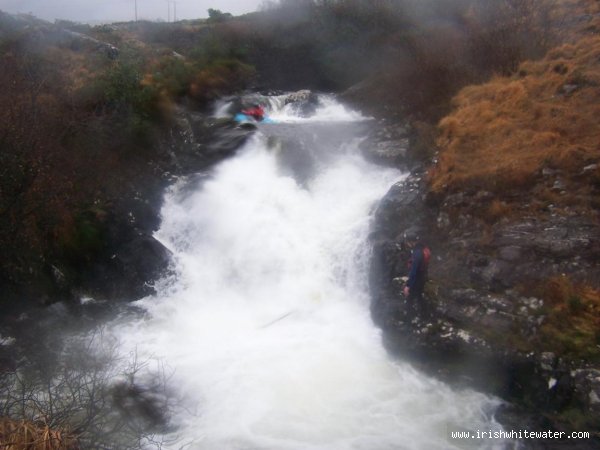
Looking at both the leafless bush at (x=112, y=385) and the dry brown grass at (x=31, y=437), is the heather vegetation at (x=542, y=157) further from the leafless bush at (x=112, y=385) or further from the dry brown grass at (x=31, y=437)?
the dry brown grass at (x=31, y=437)

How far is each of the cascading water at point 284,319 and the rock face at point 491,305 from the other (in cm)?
43

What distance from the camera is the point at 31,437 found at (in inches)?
173

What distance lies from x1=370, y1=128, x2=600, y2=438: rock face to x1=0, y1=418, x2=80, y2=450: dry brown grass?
5816mm

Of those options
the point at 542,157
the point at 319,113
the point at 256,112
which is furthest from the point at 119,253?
the point at 319,113

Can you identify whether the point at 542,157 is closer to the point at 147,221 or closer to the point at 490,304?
the point at 490,304

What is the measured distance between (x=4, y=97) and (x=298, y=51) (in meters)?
14.9

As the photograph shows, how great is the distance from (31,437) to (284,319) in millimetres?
6042

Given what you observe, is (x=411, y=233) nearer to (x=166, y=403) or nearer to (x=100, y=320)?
(x=166, y=403)

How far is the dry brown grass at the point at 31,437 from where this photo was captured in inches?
169

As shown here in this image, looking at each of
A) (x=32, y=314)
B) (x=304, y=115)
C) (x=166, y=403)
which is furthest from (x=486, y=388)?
(x=304, y=115)

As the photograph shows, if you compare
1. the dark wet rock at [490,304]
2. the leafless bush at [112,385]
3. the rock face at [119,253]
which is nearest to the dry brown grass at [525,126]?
the dark wet rock at [490,304]

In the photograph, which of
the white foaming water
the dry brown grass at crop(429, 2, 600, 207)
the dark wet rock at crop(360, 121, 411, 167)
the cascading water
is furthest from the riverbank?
the white foaming water

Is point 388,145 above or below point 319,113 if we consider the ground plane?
below

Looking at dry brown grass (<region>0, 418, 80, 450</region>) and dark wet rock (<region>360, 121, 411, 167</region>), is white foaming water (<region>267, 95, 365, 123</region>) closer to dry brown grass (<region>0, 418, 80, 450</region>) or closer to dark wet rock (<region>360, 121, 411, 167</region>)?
dark wet rock (<region>360, 121, 411, 167</region>)
